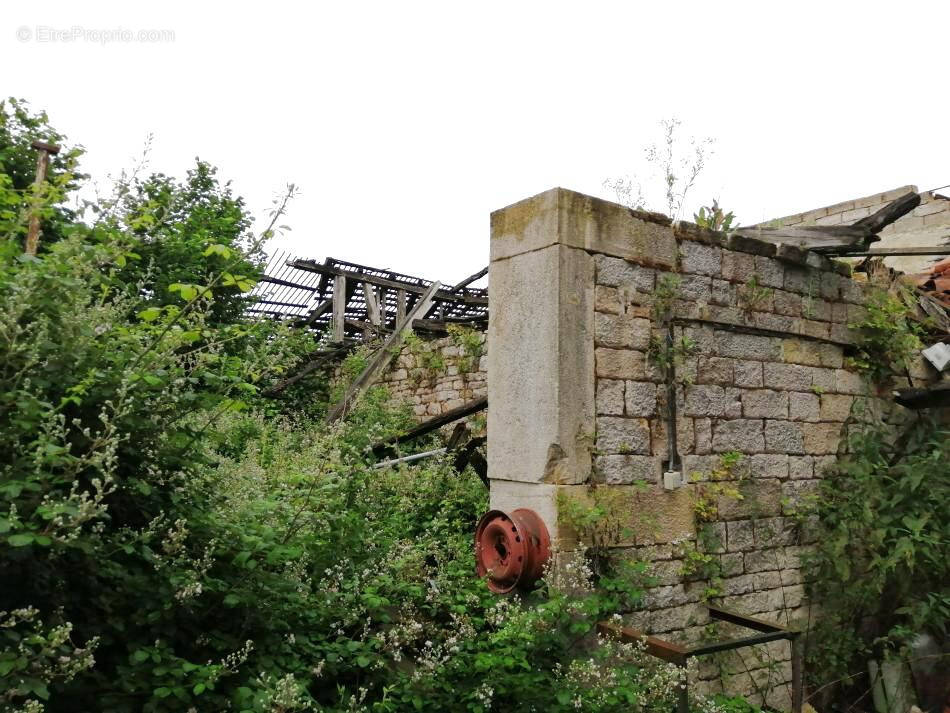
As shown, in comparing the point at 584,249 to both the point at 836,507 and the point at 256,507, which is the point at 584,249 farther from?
the point at 836,507

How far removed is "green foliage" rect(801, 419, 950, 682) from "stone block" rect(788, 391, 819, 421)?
41 cm

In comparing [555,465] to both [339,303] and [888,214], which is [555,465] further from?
[339,303]

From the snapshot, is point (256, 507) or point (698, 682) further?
point (698, 682)

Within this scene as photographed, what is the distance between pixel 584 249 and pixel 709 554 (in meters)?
2.12

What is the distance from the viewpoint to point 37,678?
84.9 inches

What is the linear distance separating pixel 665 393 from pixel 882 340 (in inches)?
90.7

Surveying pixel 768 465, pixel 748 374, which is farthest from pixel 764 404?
pixel 768 465

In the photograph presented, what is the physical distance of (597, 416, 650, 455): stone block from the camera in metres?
4.14

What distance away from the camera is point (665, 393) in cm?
446

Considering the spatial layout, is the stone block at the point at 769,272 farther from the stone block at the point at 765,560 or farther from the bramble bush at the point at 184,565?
the bramble bush at the point at 184,565

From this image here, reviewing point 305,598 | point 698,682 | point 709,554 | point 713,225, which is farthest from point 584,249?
point 698,682

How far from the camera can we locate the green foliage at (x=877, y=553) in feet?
15.5

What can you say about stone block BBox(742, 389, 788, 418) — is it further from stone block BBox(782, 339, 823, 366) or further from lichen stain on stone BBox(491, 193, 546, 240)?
lichen stain on stone BBox(491, 193, 546, 240)

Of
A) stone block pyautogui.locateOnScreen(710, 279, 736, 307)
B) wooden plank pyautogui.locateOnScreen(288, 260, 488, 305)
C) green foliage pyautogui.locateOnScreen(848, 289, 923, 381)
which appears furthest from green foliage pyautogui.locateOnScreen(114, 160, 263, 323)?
green foliage pyautogui.locateOnScreen(848, 289, 923, 381)
